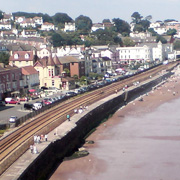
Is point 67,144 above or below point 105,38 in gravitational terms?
below

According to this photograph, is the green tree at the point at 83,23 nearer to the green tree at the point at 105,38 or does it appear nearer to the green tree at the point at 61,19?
the green tree at the point at 61,19

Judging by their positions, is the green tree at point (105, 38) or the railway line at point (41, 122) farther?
the green tree at point (105, 38)

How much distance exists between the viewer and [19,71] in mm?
45812

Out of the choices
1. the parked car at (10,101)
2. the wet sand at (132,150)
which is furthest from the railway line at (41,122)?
the parked car at (10,101)

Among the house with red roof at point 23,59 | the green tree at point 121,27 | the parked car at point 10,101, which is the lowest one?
the parked car at point 10,101

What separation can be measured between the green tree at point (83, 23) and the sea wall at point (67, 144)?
10150 centimetres

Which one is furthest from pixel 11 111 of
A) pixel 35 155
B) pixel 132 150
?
pixel 35 155

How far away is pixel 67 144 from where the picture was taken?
26.0m

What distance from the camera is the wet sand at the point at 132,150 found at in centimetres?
2266

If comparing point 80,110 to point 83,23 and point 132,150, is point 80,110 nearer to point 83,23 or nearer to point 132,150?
point 132,150

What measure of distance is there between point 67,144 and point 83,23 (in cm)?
12815

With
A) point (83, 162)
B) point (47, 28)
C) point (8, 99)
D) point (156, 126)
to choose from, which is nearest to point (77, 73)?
point (8, 99)

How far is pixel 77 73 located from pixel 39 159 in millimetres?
38711

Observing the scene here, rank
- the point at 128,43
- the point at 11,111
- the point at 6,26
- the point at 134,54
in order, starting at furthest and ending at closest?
the point at 6,26 < the point at 128,43 < the point at 134,54 < the point at 11,111
